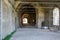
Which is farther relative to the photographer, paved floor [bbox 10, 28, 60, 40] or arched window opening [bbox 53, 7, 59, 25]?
arched window opening [bbox 53, 7, 59, 25]

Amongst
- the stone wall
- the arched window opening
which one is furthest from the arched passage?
the stone wall

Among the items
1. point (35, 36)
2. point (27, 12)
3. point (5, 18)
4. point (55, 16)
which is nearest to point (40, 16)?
point (55, 16)

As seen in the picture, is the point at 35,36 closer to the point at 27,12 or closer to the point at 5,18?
the point at 5,18

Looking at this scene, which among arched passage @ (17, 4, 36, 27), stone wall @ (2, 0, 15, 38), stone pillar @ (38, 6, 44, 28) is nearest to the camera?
stone wall @ (2, 0, 15, 38)

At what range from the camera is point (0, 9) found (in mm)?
8234

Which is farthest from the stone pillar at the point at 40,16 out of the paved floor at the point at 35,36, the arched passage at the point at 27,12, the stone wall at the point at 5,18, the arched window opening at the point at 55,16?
the stone wall at the point at 5,18

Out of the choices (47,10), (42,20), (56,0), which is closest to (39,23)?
(42,20)

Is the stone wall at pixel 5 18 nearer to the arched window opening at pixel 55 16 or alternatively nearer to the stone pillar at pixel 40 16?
the arched window opening at pixel 55 16

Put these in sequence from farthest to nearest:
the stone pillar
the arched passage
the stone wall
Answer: the arched passage → the stone pillar → the stone wall

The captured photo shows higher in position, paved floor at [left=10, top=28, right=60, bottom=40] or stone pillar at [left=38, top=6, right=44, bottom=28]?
stone pillar at [left=38, top=6, right=44, bottom=28]

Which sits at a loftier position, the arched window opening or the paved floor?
the arched window opening

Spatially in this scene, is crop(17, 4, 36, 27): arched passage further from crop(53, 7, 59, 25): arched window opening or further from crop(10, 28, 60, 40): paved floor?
crop(10, 28, 60, 40): paved floor

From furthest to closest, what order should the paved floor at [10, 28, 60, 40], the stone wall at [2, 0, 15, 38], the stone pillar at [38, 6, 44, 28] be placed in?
1. the stone pillar at [38, 6, 44, 28]
2. the paved floor at [10, 28, 60, 40]
3. the stone wall at [2, 0, 15, 38]

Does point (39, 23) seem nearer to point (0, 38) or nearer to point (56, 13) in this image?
point (56, 13)
